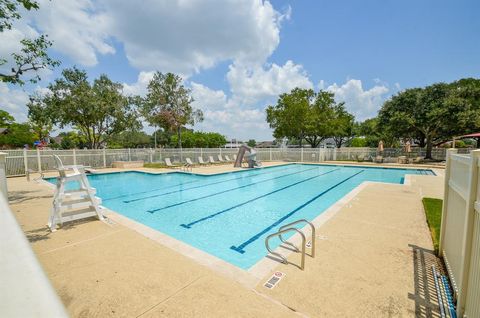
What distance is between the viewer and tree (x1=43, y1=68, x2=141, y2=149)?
709 inches

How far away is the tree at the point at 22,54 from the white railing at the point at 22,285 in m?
9.25

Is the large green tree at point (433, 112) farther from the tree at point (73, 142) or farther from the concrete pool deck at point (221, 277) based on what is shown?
the tree at point (73, 142)

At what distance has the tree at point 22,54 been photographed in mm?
6612

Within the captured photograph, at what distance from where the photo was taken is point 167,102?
2059 centimetres

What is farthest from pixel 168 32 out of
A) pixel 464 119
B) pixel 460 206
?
pixel 464 119

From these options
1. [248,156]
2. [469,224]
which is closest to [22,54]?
[469,224]

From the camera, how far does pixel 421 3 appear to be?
9.49 metres

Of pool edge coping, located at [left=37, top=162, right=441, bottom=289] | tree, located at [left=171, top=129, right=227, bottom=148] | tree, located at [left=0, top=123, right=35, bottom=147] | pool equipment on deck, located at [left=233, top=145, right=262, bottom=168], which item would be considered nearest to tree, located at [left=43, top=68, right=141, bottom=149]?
pool equipment on deck, located at [left=233, top=145, right=262, bottom=168]

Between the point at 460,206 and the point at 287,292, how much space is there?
2394 mm

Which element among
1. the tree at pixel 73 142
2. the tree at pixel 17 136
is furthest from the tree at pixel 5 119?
the tree at pixel 73 142

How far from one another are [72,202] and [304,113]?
27260 mm

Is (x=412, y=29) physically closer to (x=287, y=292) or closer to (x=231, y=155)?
(x=287, y=292)

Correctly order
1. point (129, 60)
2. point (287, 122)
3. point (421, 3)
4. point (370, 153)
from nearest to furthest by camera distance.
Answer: point (421, 3) → point (129, 60) → point (370, 153) → point (287, 122)

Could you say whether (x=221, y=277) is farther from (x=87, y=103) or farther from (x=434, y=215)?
(x=87, y=103)
